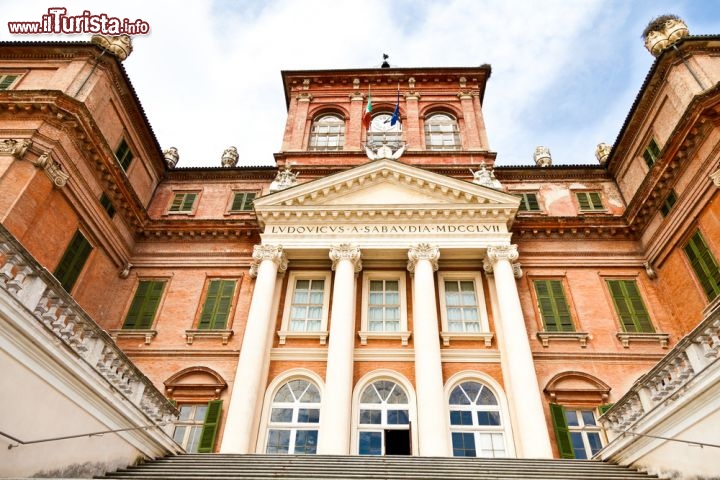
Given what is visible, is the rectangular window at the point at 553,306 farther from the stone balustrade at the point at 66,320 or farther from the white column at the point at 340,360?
the stone balustrade at the point at 66,320

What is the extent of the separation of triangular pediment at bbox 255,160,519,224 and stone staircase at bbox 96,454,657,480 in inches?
369

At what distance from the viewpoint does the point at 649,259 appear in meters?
18.8

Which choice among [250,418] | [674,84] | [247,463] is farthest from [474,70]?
[247,463]

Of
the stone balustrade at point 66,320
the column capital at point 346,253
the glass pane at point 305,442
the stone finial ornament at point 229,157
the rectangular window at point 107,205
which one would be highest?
the stone finial ornament at point 229,157

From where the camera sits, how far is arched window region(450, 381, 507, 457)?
1473 centimetres

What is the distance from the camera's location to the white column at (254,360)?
549 inches

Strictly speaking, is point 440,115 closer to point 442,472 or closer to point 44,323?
point 442,472

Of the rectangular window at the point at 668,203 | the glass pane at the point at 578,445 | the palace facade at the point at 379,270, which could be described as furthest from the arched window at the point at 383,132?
the glass pane at the point at 578,445

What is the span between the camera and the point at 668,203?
58.3ft

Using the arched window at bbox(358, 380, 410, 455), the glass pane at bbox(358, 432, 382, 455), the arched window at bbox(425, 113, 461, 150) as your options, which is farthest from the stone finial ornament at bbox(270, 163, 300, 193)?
the glass pane at bbox(358, 432, 382, 455)

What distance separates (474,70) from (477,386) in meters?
18.0

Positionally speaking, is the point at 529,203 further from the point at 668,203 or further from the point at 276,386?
the point at 276,386

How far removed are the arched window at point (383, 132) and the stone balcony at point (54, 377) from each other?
17307mm

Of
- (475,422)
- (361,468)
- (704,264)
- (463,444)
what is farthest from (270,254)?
(704,264)
